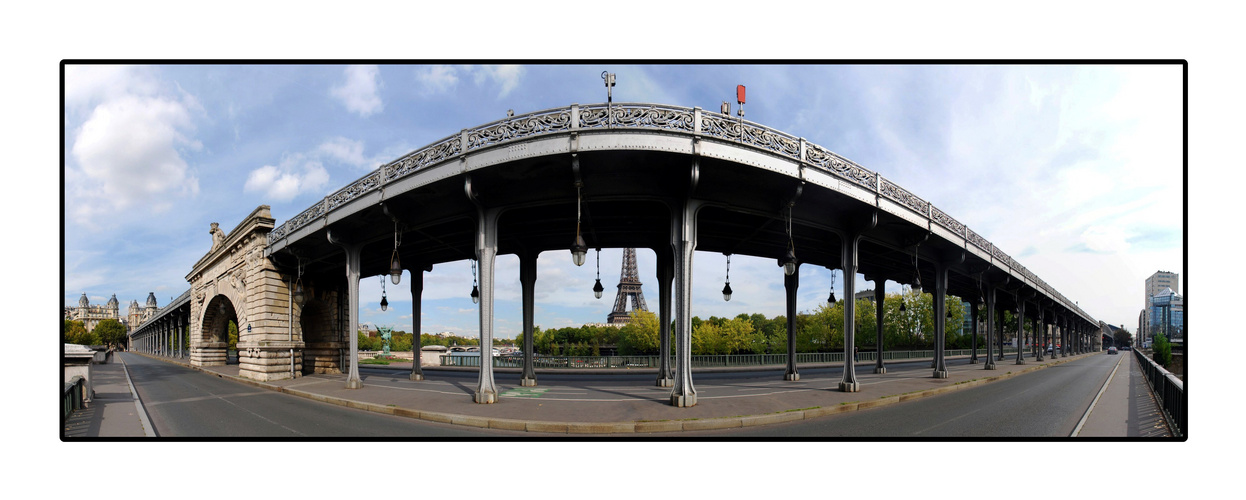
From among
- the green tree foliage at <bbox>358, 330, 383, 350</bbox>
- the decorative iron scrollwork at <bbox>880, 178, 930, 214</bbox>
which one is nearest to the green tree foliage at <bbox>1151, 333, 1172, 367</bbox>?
the decorative iron scrollwork at <bbox>880, 178, 930, 214</bbox>

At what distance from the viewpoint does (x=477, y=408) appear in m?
10.8

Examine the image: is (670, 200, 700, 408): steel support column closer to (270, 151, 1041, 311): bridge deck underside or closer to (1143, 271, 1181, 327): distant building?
(270, 151, 1041, 311): bridge deck underside

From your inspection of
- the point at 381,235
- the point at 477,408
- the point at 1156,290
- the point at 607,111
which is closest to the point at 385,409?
the point at 477,408

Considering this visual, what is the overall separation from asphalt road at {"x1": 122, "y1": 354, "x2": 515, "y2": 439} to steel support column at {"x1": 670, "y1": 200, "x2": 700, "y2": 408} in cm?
404

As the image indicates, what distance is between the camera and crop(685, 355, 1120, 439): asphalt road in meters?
8.84

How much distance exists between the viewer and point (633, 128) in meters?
9.77

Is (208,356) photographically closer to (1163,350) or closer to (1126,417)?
(1126,417)

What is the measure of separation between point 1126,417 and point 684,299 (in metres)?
10.5

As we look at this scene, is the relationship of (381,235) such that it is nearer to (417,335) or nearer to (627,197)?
(417,335)

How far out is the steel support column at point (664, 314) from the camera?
1532 cm

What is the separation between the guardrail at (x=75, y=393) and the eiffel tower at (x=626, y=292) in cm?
6790

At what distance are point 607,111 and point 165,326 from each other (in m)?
81.1

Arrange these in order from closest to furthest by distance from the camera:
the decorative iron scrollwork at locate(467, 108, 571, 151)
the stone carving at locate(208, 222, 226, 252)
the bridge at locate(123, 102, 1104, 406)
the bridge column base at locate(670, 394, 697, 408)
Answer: the decorative iron scrollwork at locate(467, 108, 571, 151)
the bridge at locate(123, 102, 1104, 406)
the bridge column base at locate(670, 394, 697, 408)
the stone carving at locate(208, 222, 226, 252)

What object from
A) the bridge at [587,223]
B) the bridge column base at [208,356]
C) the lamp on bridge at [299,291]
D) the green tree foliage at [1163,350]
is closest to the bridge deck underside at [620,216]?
the bridge at [587,223]
